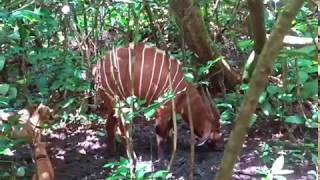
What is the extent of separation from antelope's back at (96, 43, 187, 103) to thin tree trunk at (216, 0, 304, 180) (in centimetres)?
323

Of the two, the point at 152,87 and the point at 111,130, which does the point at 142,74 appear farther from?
the point at 111,130

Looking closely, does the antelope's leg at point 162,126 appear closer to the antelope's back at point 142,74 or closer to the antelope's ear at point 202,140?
the antelope's back at point 142,74

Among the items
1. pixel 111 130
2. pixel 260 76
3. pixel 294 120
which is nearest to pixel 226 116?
pixel 111 130

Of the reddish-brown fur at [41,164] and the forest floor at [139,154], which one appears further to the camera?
the forest floor at [139,154]

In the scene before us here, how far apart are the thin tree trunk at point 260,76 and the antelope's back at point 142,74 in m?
3.23

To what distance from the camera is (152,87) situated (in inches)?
177

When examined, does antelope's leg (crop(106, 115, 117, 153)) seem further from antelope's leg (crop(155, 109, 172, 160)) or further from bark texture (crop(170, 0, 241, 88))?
bark texture (crop(170, 0, 241, 88))

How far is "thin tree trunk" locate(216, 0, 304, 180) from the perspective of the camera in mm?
975

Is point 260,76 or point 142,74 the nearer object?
point 260,76

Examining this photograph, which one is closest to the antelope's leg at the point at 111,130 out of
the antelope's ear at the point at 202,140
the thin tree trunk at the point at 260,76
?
the antelope's ear at the point at 202,140

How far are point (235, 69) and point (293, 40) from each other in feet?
12.4

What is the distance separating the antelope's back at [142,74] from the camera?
4285 mm

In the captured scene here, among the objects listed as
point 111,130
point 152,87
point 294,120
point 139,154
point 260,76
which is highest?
point 260,76

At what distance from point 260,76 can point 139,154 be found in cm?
343
